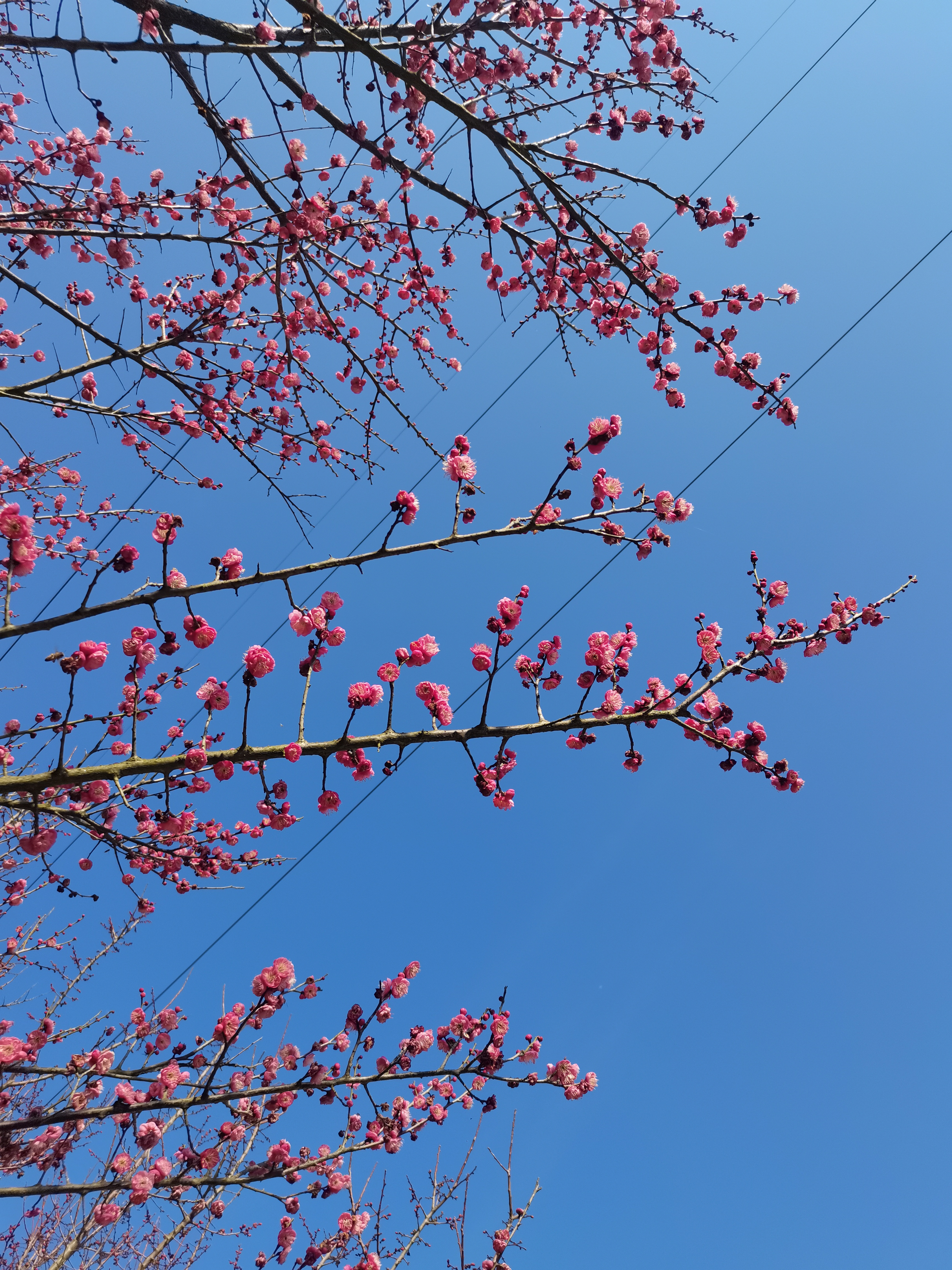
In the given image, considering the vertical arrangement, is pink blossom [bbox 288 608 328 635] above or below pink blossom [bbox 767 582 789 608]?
below

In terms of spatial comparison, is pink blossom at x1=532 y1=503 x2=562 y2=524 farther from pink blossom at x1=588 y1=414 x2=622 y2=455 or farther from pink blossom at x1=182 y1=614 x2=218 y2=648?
pink blossom at x1=182 y1=614 x2=218 y2=648

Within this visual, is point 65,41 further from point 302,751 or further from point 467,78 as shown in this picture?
point 302,751

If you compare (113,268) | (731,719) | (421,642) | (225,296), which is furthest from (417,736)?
(113,268)

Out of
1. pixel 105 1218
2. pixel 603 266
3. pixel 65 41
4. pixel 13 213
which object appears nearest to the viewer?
pixel 65 41

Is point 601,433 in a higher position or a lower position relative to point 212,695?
higher

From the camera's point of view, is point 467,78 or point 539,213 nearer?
point 539,213

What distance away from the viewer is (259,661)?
98.5 inches

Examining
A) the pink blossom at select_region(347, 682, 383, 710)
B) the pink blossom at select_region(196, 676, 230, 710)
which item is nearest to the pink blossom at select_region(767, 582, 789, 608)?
the pink blossom at select_region(347, 682, 383, 710)

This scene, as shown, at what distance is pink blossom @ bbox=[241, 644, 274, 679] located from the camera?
8.16 feet

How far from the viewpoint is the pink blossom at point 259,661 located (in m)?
2.49

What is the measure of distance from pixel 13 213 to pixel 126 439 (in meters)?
1.50

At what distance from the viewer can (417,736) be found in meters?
2.42

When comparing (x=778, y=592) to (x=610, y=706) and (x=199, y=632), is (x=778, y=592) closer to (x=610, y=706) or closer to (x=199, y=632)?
(x=610, y=706)

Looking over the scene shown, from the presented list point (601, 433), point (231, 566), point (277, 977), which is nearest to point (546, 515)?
point (601, 433)
